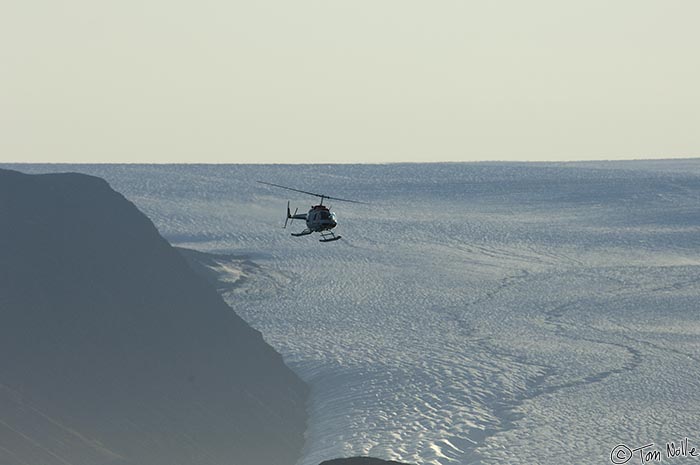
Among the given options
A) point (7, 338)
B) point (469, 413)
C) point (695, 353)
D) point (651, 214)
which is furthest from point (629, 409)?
point (651, 214)
